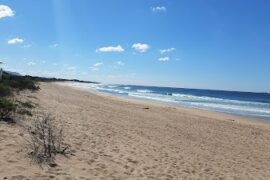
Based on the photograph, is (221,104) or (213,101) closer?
(221,104)

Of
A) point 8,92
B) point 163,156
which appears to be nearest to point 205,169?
point 163,156

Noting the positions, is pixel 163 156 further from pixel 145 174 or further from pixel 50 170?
pixel 50 170

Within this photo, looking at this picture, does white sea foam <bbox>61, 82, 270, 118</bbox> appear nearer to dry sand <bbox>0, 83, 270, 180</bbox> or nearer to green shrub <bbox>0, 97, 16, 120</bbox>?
dry sand <bbox>0, 83, 270, 180</bbox>

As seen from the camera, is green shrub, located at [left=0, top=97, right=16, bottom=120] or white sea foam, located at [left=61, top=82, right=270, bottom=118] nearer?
green shrub, located at [left=0, top=97, right=16, bottom=120]

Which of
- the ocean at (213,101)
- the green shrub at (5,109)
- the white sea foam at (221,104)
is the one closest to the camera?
the green shrub at (5,109)

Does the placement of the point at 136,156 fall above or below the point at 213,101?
below

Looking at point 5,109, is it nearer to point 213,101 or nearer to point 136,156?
point 136,156

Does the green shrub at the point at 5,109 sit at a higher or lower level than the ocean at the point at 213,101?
higher

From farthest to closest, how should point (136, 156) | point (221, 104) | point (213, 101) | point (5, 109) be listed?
point (213, 101) < point (221, 104) < point (5, 109) < point (136, 156)

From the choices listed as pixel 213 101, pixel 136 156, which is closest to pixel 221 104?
pixel 213 101

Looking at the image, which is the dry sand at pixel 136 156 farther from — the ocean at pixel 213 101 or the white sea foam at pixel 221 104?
the white sea foam at pixel 221 104

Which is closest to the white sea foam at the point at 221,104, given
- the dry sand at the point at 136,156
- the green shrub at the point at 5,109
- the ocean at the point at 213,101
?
the ocean at the point at 213,101

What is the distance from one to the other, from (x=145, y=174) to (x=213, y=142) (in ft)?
21.5

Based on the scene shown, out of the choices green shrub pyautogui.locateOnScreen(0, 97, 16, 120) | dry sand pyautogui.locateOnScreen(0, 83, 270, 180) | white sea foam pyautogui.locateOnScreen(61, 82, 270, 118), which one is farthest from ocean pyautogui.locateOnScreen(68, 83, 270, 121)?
green shrub pyautogui.locateOnScreen(0, 97, 16, 120)
